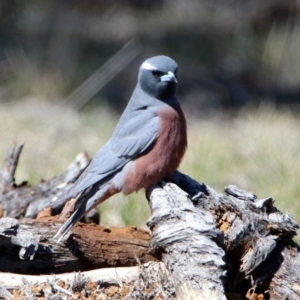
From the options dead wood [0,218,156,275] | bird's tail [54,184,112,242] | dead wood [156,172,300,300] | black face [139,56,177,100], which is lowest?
dead wood [0,218,156,275]

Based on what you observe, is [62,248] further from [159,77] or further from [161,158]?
[159,77]

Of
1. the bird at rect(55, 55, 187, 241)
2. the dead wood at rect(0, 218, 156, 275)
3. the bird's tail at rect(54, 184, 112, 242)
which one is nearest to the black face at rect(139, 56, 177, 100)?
the bird at rect(55, 55, 187, 241)

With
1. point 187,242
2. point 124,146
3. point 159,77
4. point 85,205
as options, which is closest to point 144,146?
point 124,146

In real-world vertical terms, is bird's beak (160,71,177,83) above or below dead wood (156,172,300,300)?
above

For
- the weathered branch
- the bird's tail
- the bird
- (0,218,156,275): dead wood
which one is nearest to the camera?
the weathered branch

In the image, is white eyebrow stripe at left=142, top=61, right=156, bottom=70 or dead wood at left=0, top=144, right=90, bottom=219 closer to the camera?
white eyebrow stripe at left=142, top=61, right=156, bottom=70

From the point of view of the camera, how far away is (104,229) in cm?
486

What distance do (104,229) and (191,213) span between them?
0.78 m

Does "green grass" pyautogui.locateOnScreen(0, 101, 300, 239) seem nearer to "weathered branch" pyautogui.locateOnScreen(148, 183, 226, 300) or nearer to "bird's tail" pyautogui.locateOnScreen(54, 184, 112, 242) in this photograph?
"bird's tail" pyautogui.locateOnScreen(54, 184, 112, 242)

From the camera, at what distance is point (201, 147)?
27.0 ft

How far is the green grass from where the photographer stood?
6934mm

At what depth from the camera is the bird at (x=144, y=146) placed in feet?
17.1

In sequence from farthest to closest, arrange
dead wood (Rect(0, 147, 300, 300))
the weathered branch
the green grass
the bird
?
the green grass
the bird
dead wood (Rect(0, 147, 300, 300))
the weathered branch

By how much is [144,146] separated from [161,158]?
161 mm
